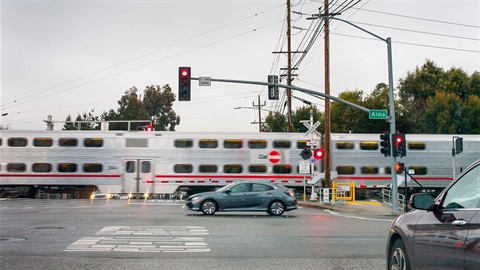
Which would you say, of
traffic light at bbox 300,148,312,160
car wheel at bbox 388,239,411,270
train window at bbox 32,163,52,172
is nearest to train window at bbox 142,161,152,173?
train window at bbox 32,163,52,172

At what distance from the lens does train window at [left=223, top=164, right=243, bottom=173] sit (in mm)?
34156

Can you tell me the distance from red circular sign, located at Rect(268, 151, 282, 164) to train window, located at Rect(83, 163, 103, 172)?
33.9 ft

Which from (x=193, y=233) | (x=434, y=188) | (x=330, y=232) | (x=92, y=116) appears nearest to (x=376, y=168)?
(x=434, y=188)

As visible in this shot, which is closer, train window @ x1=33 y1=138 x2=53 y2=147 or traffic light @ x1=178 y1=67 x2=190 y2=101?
traffic light @ x1=178 y1=67 x2=190 y2=101

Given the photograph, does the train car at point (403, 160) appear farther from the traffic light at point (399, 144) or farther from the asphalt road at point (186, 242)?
the asphalt road at point (186, 242)

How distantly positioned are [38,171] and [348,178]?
19.1 m

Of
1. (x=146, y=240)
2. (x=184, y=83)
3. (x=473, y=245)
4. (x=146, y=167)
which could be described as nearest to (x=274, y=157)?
(x=146, y=167)

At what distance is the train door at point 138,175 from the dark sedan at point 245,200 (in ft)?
43.2

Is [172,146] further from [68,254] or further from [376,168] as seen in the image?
[68,254]

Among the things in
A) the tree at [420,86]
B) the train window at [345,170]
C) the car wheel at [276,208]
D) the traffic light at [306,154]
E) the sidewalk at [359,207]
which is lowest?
the sidewalk at [359,207]

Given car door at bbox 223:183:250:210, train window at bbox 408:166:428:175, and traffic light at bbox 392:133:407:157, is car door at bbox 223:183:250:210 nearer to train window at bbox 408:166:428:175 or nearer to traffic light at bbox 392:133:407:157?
traffic light at bbox 392:133:407:157

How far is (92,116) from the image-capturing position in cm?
8444

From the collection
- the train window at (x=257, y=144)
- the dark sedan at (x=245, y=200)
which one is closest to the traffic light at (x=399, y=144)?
the dark sedan at (x=245, y=200)

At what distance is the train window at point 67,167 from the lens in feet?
112
